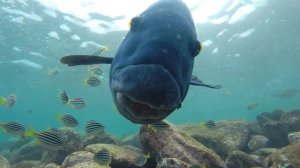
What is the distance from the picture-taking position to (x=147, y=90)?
212 centimetres

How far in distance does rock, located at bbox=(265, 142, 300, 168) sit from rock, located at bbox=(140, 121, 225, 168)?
48.4 inches

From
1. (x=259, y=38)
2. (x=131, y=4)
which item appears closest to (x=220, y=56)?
(x=259, y=38)

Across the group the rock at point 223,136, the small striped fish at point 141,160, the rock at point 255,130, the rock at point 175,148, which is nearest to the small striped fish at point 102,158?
the small striped fish at point 141,160

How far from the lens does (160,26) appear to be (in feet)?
9.50

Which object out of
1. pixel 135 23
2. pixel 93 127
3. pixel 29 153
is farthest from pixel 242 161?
pixel 29 153

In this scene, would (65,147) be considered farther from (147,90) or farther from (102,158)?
(147,90)

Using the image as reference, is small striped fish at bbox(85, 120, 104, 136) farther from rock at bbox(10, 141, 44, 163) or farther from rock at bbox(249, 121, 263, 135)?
rock at bbox(10, 141, 44, 163)

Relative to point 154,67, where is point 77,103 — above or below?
below

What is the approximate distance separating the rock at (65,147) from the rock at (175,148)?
3.94 metres

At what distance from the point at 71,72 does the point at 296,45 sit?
92.2 feet

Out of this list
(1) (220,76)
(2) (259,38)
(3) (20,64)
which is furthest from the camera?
(1) (220,76)

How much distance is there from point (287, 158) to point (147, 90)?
19.8ft

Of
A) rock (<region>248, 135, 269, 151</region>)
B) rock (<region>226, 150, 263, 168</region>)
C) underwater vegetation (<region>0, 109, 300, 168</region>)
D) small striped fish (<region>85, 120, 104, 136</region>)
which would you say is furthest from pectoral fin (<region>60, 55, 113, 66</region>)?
rock (<region>248, 135, 269, 151</region>)

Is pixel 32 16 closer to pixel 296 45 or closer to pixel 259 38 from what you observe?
pixel 259 38
